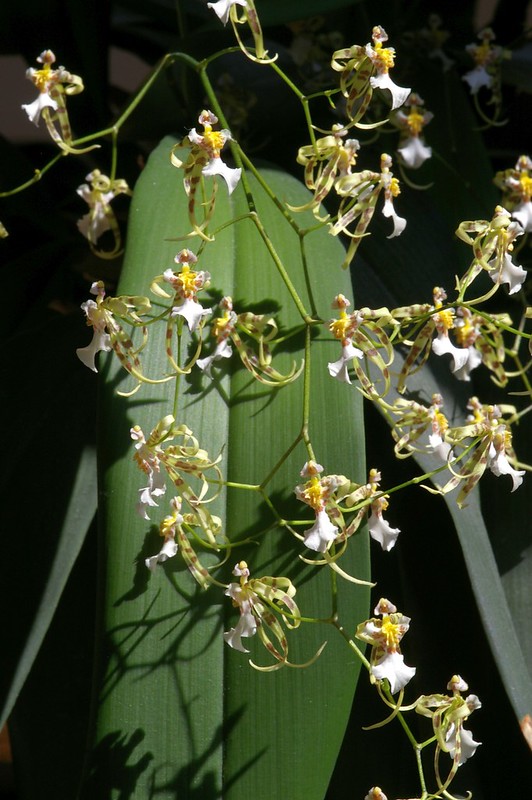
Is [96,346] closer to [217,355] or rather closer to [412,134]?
[217,355]

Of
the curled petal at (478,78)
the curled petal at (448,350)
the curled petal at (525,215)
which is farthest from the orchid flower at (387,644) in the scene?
the curled petal at (478,78)

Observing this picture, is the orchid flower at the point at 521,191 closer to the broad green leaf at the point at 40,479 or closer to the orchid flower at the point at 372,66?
the orchid flower at the point at 372,66

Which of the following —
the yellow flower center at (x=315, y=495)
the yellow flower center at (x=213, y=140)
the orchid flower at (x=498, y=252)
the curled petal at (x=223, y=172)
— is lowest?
Result: the yellow flower center at (x=315, y=495)

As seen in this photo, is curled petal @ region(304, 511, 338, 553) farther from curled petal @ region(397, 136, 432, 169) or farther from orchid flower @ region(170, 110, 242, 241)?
curled petal @ region(397, 136, 432, 169)

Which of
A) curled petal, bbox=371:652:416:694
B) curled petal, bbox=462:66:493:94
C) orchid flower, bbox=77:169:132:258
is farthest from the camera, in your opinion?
curled petal, bbox=462:66:493:94

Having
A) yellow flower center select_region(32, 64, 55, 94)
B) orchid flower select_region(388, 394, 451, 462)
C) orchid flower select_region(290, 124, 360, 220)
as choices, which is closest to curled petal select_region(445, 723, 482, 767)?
orchid flower select_region(388, 394, 451, 462)
